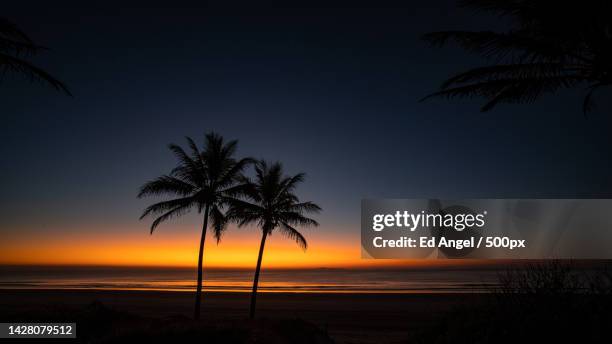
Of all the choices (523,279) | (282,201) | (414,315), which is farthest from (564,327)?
(414,315)

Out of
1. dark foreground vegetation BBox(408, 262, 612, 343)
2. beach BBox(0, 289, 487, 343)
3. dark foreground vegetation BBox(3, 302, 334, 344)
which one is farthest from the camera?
beach BBox(0, 289, 487, 343)

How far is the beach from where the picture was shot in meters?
24.0

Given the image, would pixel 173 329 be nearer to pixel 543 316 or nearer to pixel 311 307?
pixel 543 316

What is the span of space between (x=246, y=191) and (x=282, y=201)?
3.15 meters

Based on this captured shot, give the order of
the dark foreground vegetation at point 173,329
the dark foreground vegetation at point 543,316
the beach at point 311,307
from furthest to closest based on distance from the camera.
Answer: the beach at point 311,307 < the dark foreground vegetation at point 173,329 < the dark foreground vegetation at point 543,316

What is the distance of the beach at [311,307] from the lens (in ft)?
78.7

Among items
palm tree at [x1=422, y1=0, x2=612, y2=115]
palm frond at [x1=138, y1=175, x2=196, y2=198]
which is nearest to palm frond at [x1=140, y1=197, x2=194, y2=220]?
palm frond at [x1=138, y1=175, x2=196, y2=198]

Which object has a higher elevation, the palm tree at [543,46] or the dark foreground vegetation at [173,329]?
the palm tree at [543,46]

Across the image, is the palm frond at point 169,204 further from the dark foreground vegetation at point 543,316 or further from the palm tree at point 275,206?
the dark foreground vegetation at point 543,316

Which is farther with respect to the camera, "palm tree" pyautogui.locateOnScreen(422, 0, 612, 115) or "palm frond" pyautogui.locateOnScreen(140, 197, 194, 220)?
"palm frond" pyautogui.locateOnScreen(140, 197, 194, 220)

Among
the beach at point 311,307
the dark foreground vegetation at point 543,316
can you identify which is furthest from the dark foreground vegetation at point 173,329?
the beach at point 311,307

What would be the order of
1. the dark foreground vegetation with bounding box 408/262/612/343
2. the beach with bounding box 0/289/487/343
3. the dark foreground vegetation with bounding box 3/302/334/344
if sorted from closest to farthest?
1. the dark foreground vegetation with bounding box 408/262/612/343
2. the dark foreground vegetation with bounding box 3/302/334/344
3. the beach with bounding box 0/289/487/343

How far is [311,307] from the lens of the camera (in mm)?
34250

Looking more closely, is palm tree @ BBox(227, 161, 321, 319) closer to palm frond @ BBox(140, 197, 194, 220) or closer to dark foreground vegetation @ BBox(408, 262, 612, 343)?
palm frond @ BBox(140, 197, 194, 220)
